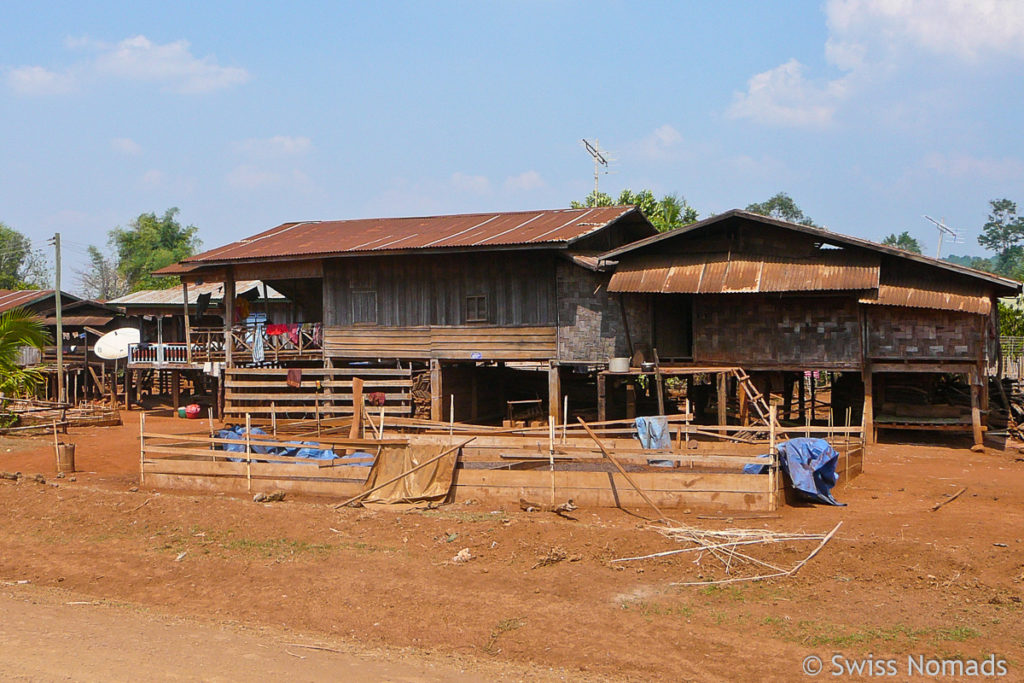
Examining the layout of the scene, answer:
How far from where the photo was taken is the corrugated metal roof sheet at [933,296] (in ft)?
64.5

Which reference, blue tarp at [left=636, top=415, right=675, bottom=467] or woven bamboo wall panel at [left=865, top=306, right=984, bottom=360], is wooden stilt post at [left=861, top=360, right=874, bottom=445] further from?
blue tarp at [left=636, top=415, right=675, bottom=467]

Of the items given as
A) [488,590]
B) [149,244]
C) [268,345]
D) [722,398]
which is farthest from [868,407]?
[149,244]

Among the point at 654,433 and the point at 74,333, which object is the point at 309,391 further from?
the point at 74,333

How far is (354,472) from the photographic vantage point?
15.4 meters

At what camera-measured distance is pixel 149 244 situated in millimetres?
63281

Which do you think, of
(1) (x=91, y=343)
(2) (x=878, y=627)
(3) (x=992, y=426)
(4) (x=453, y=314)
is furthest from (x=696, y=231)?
(1) (x=91, y=343)

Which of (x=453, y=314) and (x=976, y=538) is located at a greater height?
(x=453, y=314)

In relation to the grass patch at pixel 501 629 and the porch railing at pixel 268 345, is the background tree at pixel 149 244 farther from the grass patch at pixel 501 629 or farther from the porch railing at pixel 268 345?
the grass patch at pixel 501 629

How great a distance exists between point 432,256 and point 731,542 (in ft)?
46.2

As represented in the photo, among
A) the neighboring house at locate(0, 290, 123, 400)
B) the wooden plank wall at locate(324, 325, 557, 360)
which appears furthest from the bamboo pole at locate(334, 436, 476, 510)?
the neighboring house at locate(0, 290, 123, 400)

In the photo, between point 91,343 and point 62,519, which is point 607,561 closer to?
point 62,519

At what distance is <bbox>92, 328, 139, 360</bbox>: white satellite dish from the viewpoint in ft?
107

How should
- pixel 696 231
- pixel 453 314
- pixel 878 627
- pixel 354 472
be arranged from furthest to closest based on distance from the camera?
pixel 453 314 → pixel 696 231 → pixel 354 472 → pixel 878 627

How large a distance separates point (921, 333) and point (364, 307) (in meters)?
13.7
